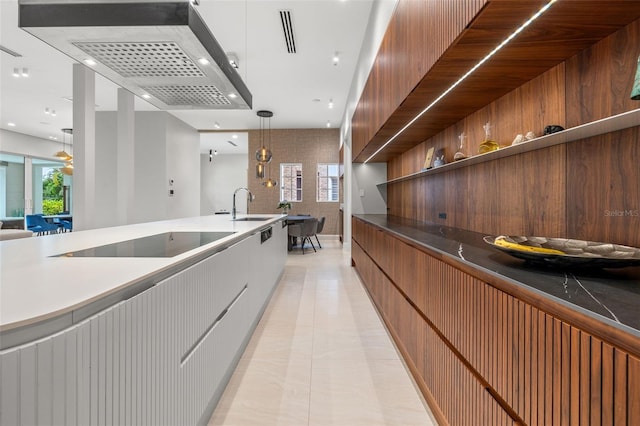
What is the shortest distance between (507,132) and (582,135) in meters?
0.65

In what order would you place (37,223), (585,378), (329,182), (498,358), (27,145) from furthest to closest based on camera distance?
(329,182) → (27,145) → (37,223) → (498,358) → (585,378)

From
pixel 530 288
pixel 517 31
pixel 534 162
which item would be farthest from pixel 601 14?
pixel 530 288

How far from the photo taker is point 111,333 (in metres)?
0.83

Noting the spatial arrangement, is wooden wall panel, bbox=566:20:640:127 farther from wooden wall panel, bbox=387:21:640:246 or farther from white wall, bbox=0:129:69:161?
white wall, bbox=0:129:69:161

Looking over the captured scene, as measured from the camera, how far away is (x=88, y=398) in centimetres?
75

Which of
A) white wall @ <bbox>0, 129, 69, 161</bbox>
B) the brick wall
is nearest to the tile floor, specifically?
the brick wall

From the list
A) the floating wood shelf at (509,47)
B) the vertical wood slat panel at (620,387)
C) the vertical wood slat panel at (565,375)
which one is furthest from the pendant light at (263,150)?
the vertical wood slat panel at (620,387)

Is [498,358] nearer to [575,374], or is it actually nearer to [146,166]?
[575,374]

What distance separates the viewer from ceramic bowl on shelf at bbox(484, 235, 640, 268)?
89cm

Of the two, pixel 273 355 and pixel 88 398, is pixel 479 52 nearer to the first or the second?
pixel 88 398

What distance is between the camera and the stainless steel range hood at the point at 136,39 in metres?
1.29

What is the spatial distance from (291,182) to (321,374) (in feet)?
26.2

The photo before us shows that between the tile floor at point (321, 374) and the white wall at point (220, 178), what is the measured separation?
11720mm

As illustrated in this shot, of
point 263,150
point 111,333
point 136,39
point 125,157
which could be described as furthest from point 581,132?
point 263,150
